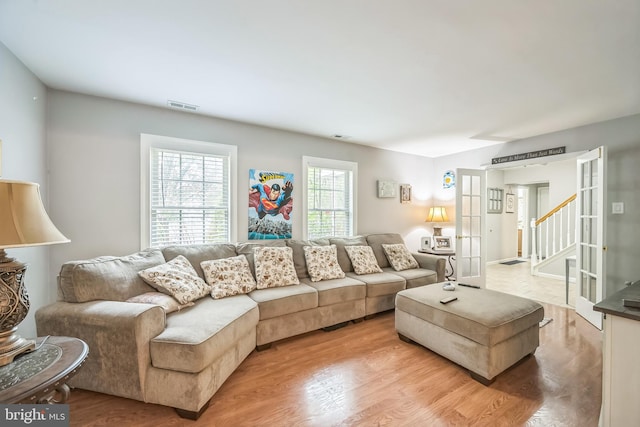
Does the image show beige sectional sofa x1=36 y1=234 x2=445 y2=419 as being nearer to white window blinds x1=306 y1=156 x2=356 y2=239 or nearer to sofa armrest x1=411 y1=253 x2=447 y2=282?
white window blinds x1=306 y1=156 x2=356 y2=239

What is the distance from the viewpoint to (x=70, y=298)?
1.86m

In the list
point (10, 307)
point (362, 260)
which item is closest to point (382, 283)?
point (362, 260)

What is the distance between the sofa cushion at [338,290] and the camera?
2.81 m

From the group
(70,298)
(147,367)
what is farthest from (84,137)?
(147,367)

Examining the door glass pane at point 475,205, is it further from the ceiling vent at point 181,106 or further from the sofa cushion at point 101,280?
the sofa cushion at point 101,280

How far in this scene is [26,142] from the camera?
81.7 inches

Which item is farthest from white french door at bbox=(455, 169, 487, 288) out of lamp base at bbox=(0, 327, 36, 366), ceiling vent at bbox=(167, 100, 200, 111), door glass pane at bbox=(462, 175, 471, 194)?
lamp base at bbox=(0, 327, 36, 366)

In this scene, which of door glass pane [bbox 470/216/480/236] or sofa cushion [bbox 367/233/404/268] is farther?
door glass pane [bbox 470/216/480/236]

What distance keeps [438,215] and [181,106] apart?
4.39 metres

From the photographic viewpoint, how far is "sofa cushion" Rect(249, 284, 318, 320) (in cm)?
246

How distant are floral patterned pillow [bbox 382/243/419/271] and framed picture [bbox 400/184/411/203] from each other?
120 cm

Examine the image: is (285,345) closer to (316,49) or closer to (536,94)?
(316,49)

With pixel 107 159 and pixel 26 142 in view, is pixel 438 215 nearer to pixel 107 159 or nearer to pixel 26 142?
pixel 107 159

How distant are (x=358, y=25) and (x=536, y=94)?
6.62 feet
